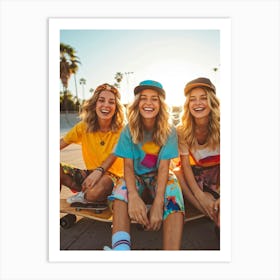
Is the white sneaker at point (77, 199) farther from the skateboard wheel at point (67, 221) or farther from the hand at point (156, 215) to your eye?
the hand at point (156, 215)

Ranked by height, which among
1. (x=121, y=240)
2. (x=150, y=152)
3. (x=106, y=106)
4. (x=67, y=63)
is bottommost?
(x=121, y=240)

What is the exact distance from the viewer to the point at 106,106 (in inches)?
96.9

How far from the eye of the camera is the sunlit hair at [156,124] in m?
2.28

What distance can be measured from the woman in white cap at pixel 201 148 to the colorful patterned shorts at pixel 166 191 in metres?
0.16

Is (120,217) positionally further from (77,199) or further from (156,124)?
(156,124)

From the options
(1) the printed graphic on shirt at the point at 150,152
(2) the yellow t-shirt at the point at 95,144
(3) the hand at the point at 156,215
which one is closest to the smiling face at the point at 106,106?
(2) the yellow t-shirt at the point at 95,144

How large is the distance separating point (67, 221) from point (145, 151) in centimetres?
77

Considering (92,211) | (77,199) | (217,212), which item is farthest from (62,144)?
(217,212)

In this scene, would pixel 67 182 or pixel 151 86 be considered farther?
pixel 67 182

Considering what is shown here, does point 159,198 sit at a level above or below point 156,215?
above
